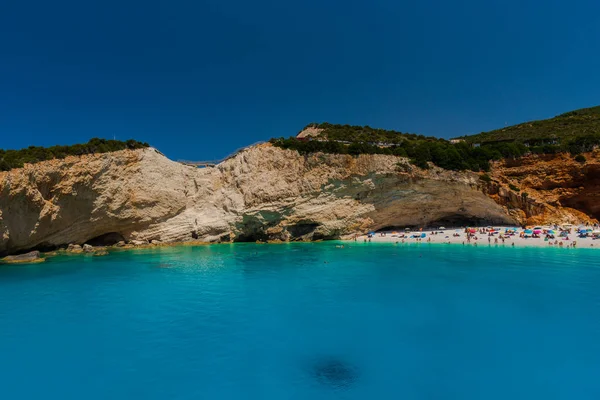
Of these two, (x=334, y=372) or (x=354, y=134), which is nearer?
(x=334, y=372)

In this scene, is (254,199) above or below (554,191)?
above

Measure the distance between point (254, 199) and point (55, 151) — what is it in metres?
20.7

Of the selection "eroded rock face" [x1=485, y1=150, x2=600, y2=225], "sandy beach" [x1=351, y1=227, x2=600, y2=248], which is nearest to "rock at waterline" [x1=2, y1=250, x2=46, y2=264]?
"sandy beach" [x1=351, y1=227, x2=600, y2=248]

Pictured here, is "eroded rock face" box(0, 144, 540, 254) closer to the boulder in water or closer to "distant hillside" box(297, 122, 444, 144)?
"distant hillside" box(297, 122, 444, 144)

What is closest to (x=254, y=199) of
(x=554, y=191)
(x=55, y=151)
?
(x=55, y=151)

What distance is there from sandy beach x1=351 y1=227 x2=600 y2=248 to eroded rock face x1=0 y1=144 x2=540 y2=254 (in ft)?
9.42

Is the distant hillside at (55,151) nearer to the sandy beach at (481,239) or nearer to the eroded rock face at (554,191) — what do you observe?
the sandy beach at (481,239)

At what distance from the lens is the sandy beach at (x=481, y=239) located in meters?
27.0

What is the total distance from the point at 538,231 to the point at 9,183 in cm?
4888

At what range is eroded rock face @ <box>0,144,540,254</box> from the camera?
1282 inches

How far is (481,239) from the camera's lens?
31578 mm

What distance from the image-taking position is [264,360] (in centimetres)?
855

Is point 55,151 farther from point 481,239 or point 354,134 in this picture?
point 481,239

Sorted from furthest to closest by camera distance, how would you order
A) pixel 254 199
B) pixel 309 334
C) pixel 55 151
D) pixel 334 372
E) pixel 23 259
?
pixel 254 199
pixel 55 151
pixel 23 259
pixel 309 334
pixel 334 372
